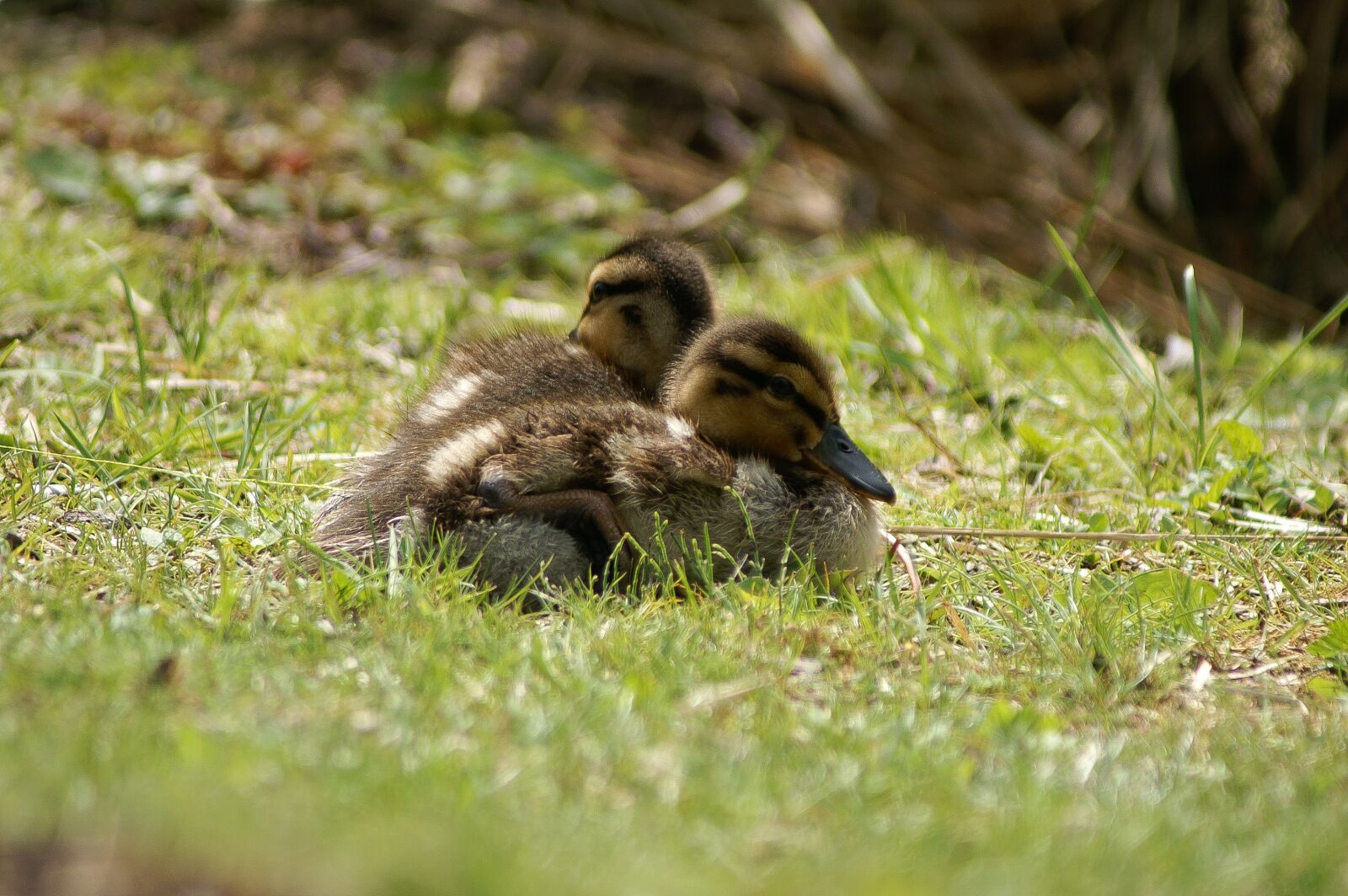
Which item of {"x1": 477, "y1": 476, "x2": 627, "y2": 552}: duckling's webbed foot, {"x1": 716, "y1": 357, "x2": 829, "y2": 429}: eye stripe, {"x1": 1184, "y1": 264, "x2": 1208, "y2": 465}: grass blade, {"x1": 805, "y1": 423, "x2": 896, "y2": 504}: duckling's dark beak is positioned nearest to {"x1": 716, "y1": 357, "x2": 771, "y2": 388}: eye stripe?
{"x1": 716, "y1": 357, "x2": 829, "y2": 429}: eye stripe

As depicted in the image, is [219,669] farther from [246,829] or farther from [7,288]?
[7,288]

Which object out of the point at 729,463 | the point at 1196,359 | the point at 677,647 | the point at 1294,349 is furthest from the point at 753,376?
the point at 1294,349

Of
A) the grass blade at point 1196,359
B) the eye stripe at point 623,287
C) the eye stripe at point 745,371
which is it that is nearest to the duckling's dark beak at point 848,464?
the eye stripe at point 745,371

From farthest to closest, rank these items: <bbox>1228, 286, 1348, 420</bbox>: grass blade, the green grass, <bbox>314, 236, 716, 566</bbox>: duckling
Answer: <bbox>1228, 286, 1348, 420</bbox>: grass blade < <bbox>314, 236, 716, 566</bbox>: duckling < the green grass

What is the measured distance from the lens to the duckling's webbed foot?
316 cm

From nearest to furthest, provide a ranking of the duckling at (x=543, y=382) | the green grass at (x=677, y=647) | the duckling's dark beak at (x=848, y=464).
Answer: the green grass at (x=677, y=647) → the duckling at (x=543, y=382) → the duckling's dark beak at (x=848, y=464)

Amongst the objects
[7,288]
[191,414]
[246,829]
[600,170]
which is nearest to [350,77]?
[600,170]

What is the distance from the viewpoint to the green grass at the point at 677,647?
201cm

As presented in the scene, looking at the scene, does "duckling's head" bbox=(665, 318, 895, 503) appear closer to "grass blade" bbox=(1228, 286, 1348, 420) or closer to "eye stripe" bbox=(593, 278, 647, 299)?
"eye stripe" bbox=(593, 278, 647, 299)

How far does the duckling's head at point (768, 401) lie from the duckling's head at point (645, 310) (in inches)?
19.8

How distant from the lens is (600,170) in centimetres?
786

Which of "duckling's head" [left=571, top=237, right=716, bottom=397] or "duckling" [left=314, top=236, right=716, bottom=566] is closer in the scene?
"duckling" [left=314, top=236, right=716, bottom=566]

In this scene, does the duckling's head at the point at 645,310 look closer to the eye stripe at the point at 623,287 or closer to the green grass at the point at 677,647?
the eye stripe at the point at 623,287

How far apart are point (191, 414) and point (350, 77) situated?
17.1 feet
